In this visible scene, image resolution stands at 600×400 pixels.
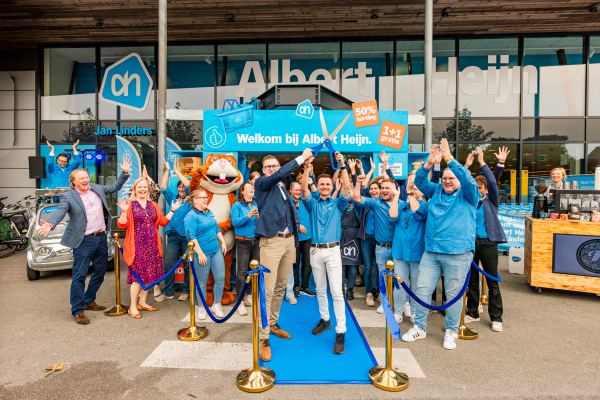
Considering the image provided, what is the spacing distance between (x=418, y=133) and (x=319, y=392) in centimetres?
934

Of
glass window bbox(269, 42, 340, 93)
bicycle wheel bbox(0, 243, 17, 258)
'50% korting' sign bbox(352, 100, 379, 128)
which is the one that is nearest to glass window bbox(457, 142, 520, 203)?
glass window bbox(269, 42, 340, 93)

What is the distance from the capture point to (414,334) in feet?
12.6

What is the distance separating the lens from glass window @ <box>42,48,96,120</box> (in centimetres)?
1130

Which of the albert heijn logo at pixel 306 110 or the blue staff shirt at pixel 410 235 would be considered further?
the albert heijn logo at pixel 306 110

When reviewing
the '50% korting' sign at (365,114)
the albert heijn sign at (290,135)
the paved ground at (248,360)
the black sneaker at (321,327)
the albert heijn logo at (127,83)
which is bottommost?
the paved ground at (248,360)

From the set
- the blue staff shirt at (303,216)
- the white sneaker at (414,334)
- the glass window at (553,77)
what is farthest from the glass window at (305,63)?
the white sneaker at (414,334)

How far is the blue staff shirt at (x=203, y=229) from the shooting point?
169 inches

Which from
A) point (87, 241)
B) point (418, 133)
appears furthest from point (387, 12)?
point (87, 241)

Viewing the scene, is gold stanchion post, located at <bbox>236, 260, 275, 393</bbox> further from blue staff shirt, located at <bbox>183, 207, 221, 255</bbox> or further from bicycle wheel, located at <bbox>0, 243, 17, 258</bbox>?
bicycle wheel, located at <bbox>0, 243, 17, 258</bbox>

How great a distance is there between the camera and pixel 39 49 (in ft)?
36.9

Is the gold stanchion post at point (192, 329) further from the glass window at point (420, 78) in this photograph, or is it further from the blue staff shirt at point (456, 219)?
the glass window at point (420, 78)

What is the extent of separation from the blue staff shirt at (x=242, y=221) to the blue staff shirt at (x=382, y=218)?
1.57 metres

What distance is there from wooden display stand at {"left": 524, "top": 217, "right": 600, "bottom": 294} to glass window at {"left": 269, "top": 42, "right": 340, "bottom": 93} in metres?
7.41

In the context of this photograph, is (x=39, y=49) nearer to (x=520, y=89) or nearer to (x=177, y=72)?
(x=177, y=72)
